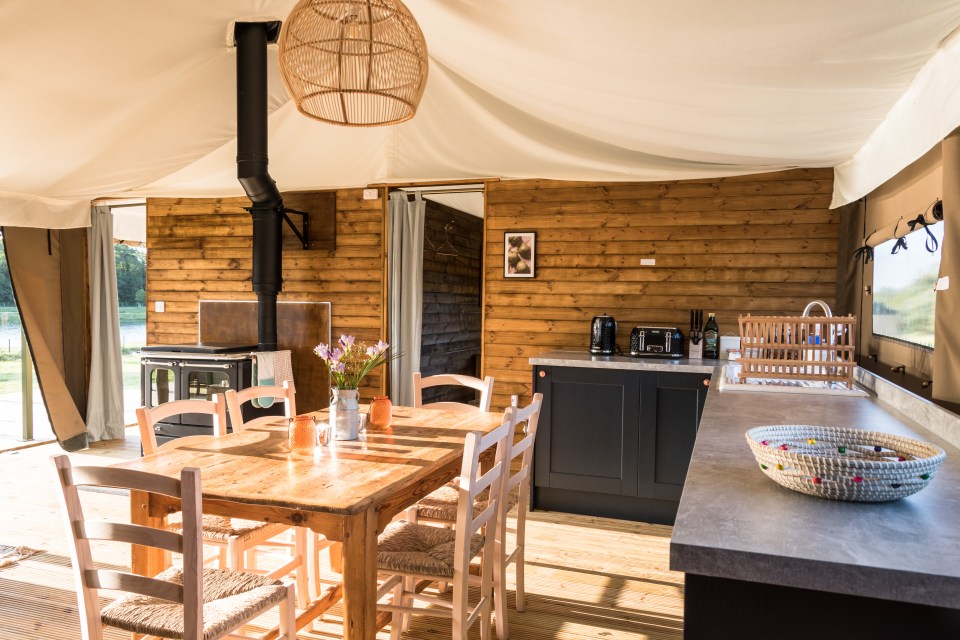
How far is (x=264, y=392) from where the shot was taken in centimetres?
315

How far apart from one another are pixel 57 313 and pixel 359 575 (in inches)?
215

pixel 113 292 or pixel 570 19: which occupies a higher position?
pixel 570 19

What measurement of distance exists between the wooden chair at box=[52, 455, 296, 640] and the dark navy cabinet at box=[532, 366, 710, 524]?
2.57 metres

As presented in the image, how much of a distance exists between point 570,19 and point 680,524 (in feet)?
6.29

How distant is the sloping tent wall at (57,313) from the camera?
5711 millimetres

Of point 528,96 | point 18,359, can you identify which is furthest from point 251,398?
point 18,359

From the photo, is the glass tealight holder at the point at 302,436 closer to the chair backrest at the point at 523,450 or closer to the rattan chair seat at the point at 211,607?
the rattan chair seat at the point at 211,607

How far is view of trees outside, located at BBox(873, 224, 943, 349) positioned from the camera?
2801mm

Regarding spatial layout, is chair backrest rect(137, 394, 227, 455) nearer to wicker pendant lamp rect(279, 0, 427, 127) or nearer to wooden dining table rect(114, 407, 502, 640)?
wooden dining table rect(114, 407, 502, 640)

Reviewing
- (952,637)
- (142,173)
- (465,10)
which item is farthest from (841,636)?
(142,173)

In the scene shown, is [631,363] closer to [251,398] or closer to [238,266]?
[251,398]

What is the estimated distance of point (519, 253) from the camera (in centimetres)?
504

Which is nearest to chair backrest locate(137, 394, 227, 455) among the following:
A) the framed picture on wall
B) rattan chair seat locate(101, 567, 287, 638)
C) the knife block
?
rattan chair seat locate(101, 567, 287, 638)

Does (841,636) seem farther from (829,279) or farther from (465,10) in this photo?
(829,279)
